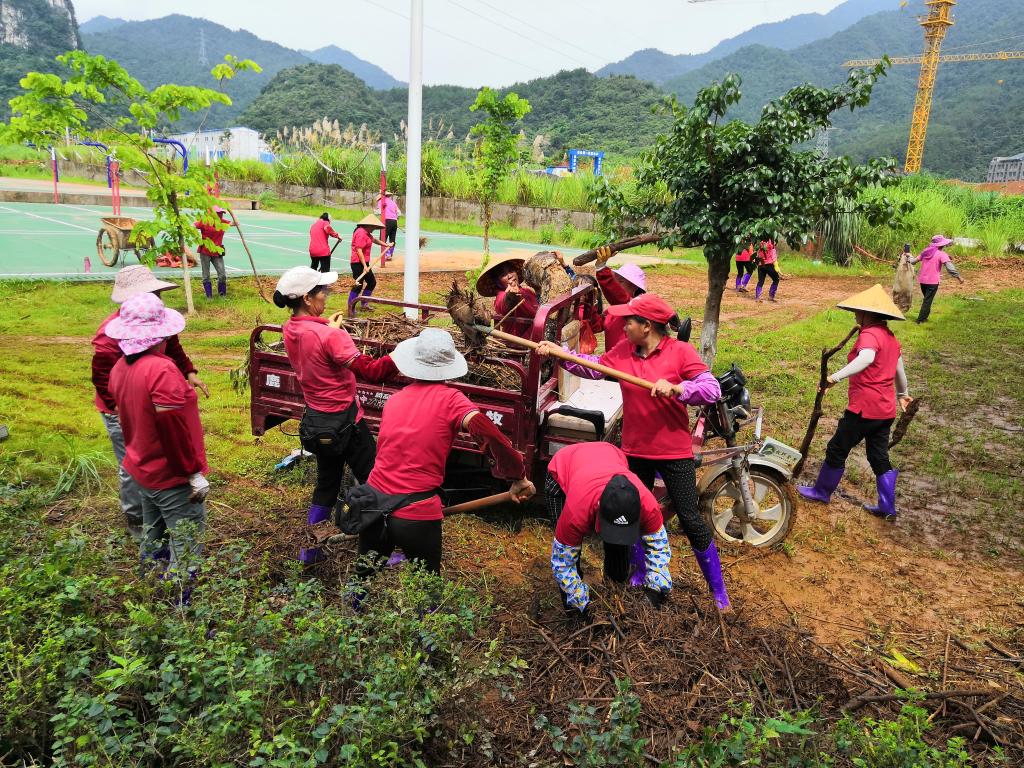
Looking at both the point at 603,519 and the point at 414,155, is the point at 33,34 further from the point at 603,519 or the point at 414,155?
the point at 603,519

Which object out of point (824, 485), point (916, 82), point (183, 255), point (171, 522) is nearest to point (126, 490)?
point (171, 522)

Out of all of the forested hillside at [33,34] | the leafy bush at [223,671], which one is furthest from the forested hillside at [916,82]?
the forested hillside at [33,34]

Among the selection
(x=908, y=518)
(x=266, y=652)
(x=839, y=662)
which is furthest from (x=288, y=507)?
(x=908, y=518)

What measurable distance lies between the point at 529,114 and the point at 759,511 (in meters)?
64.6

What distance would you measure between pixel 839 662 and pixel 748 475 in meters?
1.58

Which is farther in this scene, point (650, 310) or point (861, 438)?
point (861, 438)

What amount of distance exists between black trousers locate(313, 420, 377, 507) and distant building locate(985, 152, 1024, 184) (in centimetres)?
6192

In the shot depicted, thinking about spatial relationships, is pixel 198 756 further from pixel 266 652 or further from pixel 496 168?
pixel 496 168

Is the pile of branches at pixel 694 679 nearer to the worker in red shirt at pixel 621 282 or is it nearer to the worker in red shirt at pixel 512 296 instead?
the worker in red shirt at pixel 512 296

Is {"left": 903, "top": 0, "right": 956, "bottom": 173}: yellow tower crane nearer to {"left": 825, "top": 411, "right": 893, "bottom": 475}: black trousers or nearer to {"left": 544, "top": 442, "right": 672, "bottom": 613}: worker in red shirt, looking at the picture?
{"left": 825, "top": 411, "right": 893, "bottom": 475}: black trousers

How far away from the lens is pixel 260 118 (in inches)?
2527

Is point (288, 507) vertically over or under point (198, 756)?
under

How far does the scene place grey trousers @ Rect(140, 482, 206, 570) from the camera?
3336 millimetres

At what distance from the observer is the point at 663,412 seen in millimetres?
4121
